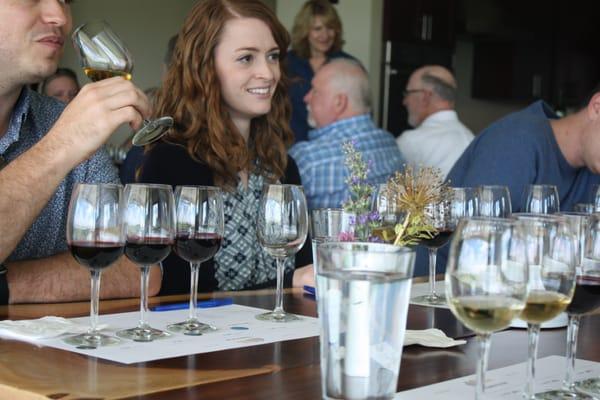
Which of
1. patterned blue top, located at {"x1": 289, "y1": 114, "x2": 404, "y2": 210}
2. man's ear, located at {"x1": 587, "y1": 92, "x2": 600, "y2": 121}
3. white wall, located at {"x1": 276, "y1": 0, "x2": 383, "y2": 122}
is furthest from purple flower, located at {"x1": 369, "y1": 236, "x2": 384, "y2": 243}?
white wall, located at {"x1": 276, "y1": 0, "x2": 383, "y2": 122}

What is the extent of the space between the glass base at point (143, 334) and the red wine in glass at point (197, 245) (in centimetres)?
16

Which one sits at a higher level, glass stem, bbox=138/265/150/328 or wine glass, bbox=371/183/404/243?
wine glass, bbox=371/183/404/243

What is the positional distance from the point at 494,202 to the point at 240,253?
0.80 metres

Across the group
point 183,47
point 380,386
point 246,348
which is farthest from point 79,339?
point 183,47

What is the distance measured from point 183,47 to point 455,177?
0.98 metres

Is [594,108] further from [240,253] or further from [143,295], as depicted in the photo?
[143,295]

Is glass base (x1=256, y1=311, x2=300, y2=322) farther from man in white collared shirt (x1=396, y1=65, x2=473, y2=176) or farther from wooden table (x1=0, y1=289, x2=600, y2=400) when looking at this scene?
man in white collared shirt (x1=396, y1=65, x2=473, y2=176)

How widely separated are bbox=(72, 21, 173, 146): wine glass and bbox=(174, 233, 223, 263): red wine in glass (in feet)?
1.16

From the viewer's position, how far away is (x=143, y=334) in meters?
1.38

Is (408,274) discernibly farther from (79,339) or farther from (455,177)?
(455,177)

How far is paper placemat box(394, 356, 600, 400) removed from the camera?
110 cm

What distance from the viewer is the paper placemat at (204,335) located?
126 cm

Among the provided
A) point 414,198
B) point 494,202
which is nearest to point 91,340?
point 414,198

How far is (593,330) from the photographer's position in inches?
64.2
